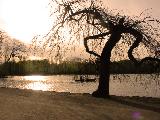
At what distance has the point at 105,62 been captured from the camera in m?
28.9

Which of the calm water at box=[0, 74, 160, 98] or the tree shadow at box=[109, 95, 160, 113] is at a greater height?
the tree shadow at box=[109, 95, 160, 113]

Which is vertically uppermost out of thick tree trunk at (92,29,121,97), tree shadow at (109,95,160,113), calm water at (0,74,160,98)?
thick tree trunk at (92,29,121,97)

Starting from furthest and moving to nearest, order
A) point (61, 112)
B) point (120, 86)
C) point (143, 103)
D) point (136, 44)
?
1. point (120, 86)
2. point (136, 44)
3. point (143, 103)
4. point (61, 112)

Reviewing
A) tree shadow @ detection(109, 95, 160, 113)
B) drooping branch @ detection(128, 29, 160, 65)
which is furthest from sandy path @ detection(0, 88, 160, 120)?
drooping branch @ detection(128, 29, 160, 65)

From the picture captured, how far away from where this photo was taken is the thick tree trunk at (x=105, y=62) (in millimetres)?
28862

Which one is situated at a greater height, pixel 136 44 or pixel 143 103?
pixel 136 44

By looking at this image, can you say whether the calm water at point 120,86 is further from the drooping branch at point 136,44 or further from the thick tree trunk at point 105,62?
the drooping branch at point 136,44

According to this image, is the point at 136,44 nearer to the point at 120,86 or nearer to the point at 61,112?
the point at 61,112

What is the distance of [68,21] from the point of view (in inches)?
1162

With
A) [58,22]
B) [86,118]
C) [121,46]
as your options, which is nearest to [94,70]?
[121,46]

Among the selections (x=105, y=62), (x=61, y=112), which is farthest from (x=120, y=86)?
(x=61, y=112)

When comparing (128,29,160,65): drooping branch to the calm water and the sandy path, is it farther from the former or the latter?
→ the sandy path

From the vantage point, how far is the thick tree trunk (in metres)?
28.9

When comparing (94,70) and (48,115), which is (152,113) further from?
(94,70)
